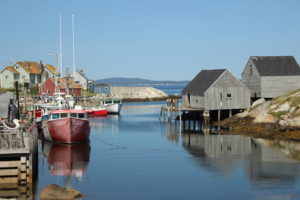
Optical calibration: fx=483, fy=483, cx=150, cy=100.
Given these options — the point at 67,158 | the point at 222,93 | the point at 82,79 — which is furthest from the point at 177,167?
the point at 82,79

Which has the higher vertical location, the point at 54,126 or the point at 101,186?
the point at 54,126

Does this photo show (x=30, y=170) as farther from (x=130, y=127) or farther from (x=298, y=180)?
(x=130, y=127)

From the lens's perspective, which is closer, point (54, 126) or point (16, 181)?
point (16, 181)

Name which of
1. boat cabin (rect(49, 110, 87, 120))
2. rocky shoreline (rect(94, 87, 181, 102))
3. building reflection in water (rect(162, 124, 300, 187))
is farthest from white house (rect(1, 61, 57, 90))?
boat cabin (rect(49, 110, 87, 120))

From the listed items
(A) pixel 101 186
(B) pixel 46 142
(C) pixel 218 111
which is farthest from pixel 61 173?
(C) pixel 218 111

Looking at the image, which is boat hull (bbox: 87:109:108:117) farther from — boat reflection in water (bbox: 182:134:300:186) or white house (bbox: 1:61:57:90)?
boat reflection in water (bbox: 182:134:300:186)

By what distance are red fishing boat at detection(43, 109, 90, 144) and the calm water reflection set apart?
3.43 ft

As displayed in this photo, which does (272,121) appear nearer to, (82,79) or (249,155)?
(249,155)

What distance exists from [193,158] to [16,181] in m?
16.6

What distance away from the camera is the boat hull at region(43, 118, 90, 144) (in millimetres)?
45219

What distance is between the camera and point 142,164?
37.8 metres

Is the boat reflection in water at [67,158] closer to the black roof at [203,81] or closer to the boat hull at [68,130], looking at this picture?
the boat hull at [68,130]

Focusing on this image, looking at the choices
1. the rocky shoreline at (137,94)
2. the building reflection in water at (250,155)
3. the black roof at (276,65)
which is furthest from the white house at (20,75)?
the building reflection in water at (250,155)

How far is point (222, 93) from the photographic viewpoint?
68.8 metres
